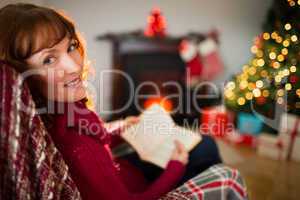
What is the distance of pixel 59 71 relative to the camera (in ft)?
2.79

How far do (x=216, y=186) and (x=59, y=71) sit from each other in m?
0.59

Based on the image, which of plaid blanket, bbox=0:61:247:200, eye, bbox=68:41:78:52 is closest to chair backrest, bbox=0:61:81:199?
plaid blanket, bbox=0:61:247:200

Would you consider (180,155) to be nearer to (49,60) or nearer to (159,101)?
(49,60)

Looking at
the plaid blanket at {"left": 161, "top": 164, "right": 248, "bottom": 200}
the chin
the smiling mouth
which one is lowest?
the plaid blanket at {"left": 161, "top": 164, "right": 248, "bottom": 200}

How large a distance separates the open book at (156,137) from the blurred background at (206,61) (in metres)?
0.99

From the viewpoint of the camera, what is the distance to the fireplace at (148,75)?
9.01 ft

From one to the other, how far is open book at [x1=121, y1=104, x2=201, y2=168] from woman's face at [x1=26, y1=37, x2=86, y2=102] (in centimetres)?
46

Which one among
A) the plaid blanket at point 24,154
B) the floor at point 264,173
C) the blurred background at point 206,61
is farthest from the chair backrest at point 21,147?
the blurred background at point 206,61

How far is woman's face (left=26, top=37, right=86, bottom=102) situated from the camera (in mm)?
813

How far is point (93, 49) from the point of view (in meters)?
2.68

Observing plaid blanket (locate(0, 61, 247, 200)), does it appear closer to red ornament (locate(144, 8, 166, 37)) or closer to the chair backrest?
the chair backrest

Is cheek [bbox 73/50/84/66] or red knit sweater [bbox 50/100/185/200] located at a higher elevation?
cheek [bbox 73/50/84/66]

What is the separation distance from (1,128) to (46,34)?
0.27 meters

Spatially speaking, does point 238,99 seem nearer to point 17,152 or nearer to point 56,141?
point 56,141
